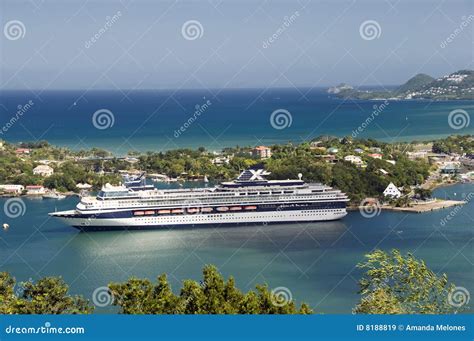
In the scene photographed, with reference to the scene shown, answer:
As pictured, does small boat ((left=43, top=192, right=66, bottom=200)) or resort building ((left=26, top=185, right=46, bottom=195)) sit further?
resort building ((left=26, top=185, right=46, bottom=195))

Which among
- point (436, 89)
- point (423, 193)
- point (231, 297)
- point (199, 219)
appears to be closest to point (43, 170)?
point (199, 219)

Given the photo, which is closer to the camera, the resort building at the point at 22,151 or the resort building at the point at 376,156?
the resort building at the point at 376,156

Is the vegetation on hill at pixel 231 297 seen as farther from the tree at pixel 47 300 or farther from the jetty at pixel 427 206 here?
the jetty at pixel 427 206

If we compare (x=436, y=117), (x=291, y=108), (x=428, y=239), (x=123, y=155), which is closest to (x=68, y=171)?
(x=123, y=155)

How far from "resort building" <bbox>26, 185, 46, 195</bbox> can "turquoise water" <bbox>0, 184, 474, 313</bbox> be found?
1.42m

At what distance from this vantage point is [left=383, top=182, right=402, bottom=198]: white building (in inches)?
477

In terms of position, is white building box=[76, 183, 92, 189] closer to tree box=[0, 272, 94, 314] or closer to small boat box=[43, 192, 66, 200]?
small boat box=[43, 192, 66, 200]

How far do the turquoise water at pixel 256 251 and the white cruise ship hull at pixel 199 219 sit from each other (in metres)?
0.23

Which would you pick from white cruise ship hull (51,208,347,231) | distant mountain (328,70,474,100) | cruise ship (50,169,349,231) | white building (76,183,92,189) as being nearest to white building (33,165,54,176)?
white building (76,183,92,189)

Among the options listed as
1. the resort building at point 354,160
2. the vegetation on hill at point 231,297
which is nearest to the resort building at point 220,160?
the resort building at point 354,160

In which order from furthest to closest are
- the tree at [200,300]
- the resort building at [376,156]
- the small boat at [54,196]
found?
the resort building at [376,156], the small boat at [54,196], the tree at [200,300]

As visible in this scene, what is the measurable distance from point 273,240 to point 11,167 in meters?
6.37

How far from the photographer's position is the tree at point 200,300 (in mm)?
4328

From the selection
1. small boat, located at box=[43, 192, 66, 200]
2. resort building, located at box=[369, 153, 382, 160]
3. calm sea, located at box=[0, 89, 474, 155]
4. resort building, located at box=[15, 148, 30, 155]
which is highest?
calm sea, located at box=[0, 89, 474, 155]
